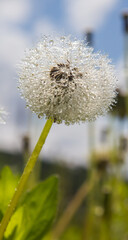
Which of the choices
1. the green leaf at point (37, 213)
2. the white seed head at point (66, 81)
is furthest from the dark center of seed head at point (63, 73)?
the green leaf at point (37, 213)

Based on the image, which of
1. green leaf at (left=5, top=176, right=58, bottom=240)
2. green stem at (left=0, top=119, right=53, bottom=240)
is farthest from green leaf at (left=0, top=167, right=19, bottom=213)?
green stem at (left=0, top=119, right=53, bottom=240)

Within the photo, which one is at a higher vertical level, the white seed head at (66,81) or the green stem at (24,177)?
the white seed head at (66,81)

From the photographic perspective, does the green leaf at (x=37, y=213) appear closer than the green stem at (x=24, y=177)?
No

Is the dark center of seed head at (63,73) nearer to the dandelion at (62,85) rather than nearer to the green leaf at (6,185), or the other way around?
the dandelion at (62,85)

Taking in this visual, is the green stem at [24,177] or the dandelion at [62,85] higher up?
the dandelion at [62,85]

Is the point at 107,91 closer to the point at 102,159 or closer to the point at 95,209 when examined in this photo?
the point at 95,209

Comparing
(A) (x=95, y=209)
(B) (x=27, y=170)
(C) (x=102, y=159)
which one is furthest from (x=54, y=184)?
(C) (x=102, y=159)

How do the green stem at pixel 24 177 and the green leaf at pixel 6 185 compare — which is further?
the green leaf at pixel 6 185

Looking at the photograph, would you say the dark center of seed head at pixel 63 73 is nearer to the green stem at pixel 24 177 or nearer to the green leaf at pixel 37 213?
the green stem at pixel 24 177
